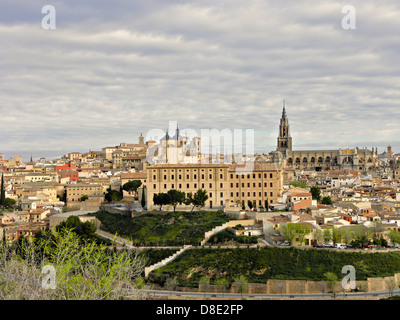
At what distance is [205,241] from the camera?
1261 inches

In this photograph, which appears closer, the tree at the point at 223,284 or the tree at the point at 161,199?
the tree at the point at 223,284

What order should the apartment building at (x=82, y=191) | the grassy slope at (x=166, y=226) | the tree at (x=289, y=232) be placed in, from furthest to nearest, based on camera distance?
the apartment building at (x=82, y=191) < the grassy slope at (x=166, y=226) < the tree at (x=289, y=232)

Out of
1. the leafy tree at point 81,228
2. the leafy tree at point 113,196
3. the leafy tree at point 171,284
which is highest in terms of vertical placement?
the leafy tree at point 113,196

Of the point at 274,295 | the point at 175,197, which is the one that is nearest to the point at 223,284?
the point at 274,295

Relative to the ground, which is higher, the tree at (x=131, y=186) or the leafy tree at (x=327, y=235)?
the tree at (x=131, y=186)

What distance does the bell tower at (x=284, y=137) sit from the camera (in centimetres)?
10475

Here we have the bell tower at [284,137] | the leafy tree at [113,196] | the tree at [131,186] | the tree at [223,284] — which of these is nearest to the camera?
the tree at [223,284]

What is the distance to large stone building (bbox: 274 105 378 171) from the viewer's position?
101 meters

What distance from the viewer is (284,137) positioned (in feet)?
346

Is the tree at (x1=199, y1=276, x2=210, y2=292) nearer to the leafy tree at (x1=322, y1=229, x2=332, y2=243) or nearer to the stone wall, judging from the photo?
the stone wall

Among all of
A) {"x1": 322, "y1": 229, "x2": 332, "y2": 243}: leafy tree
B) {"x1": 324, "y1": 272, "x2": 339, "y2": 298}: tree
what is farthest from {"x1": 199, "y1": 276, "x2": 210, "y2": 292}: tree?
{"x1": 322, "y1": 229, "x2": 332, "y2": 243}: leafy tree

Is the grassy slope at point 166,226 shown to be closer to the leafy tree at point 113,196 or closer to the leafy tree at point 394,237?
the leafy tree at point 113,196

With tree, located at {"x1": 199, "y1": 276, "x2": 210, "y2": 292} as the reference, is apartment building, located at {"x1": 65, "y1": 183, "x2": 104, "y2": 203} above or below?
above

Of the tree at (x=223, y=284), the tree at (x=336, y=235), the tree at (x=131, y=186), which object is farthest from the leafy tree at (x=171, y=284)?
the tree at (x=131, y=186)
